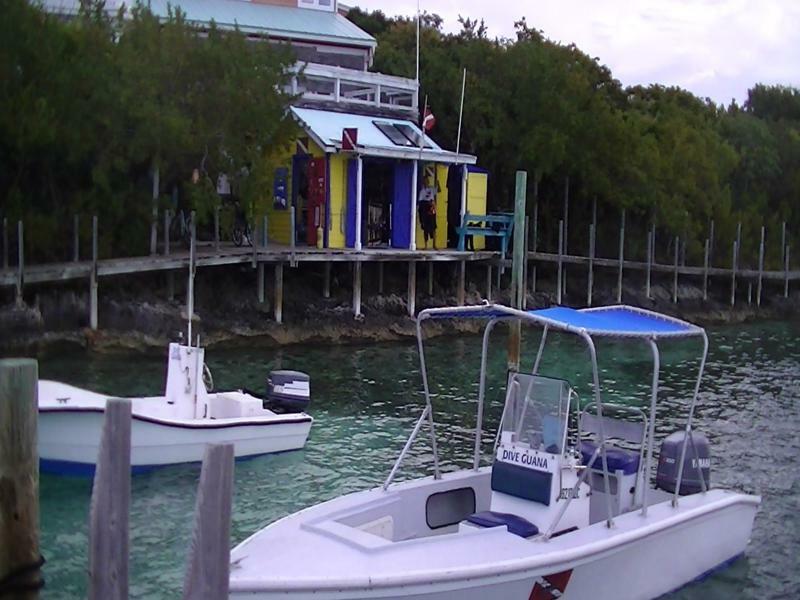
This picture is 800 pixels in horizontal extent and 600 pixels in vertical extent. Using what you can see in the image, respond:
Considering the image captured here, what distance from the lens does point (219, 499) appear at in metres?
6.25

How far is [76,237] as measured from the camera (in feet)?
75.3

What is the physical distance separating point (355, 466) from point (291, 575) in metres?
7.31

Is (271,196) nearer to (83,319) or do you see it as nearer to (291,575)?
(83,319)

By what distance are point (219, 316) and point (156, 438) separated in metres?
11.7

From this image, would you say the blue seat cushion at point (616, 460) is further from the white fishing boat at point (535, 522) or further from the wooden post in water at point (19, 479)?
the wooden post in water at point (19, 479)

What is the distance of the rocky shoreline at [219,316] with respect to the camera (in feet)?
72.2

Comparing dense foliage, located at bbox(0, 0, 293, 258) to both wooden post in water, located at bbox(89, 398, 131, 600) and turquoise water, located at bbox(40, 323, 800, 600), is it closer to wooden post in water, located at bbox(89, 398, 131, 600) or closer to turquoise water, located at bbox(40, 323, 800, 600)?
turquoise water, located at bbox(40, 323, 800, 600)

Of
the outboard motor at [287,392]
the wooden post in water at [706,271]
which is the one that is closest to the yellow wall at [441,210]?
the wooden post in water at [706,271]

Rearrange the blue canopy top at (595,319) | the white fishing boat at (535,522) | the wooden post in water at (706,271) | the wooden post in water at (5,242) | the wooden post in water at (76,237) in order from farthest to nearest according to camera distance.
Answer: the wooden post in water at (706,271) → the wooden post in water at (76,237) → the wooden post in water at (5,242) → the blue canopy top at (595,319) → the white fishing boat at (535,522)

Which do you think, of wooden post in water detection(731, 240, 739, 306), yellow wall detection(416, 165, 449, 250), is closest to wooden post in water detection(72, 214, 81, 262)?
yellow wall detection(416, 165, 449, 250)

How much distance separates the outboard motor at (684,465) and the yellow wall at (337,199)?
17925 mm

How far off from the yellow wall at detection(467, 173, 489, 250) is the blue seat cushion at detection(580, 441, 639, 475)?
21.5 m

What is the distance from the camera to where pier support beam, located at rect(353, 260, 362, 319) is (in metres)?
27.5

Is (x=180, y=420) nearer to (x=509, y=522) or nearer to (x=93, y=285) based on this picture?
(x=509, y=522)
